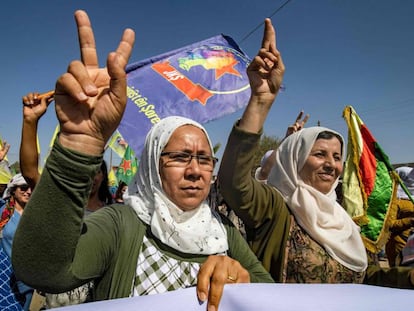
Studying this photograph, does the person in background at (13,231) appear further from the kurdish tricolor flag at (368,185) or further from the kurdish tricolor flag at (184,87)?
the kurdish tricolor flag at (368,185)

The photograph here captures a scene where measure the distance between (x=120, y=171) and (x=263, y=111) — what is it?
5247mm

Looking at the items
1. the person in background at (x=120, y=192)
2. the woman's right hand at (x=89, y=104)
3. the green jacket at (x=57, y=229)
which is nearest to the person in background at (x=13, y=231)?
the green jacket at (x=57, y=229)

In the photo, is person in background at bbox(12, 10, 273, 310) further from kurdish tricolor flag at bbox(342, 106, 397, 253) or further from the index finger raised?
kurdish tricolor flag at bbox(342, 106, 397, 253)

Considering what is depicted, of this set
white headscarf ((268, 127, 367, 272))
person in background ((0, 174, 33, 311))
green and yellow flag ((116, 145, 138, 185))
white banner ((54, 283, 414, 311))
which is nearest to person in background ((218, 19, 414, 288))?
white headscarf ((268, 127, 367, 272))

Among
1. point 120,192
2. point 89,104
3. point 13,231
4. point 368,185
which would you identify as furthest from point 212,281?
point 120,192

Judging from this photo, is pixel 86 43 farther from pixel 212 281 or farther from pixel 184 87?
pixel 184 87

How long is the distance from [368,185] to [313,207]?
1581 millimetres

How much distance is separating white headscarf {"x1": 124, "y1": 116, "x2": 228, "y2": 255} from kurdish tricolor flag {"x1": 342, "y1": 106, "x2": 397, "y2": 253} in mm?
2020

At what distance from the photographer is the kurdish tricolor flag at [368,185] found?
3211mm

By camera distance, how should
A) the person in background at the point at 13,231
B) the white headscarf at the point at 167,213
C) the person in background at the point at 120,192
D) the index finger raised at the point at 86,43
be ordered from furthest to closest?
the person in background at the point at 120,192
the person in background at the point at 13,231
the white headscarf at the point at 167,213
the index finger raised at the point at 86,43

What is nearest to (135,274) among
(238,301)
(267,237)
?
(238,301)

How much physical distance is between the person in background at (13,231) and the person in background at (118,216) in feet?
1.84

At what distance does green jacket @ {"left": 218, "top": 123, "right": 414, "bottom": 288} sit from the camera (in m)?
1.70

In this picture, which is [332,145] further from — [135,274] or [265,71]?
[135,274]
